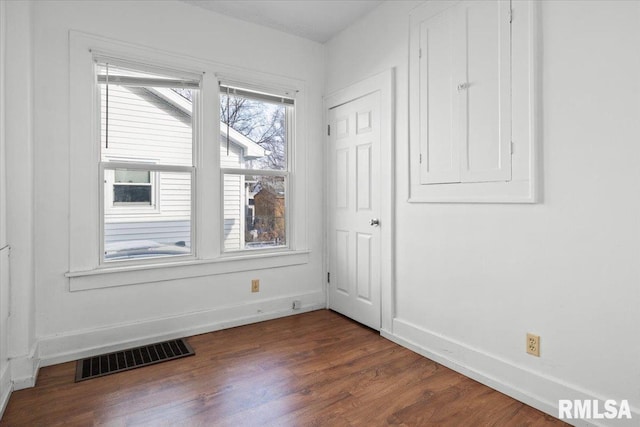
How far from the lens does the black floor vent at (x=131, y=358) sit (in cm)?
235

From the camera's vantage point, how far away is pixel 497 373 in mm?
2146

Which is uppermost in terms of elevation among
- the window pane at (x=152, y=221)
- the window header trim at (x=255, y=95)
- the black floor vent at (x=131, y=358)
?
the window header trim at (x=255, y=95)

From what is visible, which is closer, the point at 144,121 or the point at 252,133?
the point at 144,121

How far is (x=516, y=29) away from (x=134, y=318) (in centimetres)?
323

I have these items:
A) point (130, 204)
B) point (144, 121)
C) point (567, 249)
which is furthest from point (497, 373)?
point (144, 121)

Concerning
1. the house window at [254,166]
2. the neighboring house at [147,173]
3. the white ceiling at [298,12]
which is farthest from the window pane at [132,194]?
the white ceiling at [298,12]

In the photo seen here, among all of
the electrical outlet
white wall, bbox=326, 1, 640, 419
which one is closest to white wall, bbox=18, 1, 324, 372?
white wall, bbox=326, 1, 640, 419

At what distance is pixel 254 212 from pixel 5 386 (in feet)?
6.72

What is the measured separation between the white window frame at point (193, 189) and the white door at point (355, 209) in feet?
1.00

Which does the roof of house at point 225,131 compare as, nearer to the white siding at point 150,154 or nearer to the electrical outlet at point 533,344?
the white siding at point 150,154

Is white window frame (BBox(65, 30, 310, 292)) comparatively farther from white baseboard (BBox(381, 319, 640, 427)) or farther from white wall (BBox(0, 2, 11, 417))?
white baseboard (BBox(381, 319, 640, 427))

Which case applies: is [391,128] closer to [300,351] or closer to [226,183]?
[226,183]

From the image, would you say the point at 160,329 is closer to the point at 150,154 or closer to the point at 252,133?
the point at 150,154

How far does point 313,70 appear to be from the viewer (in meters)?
3.63
